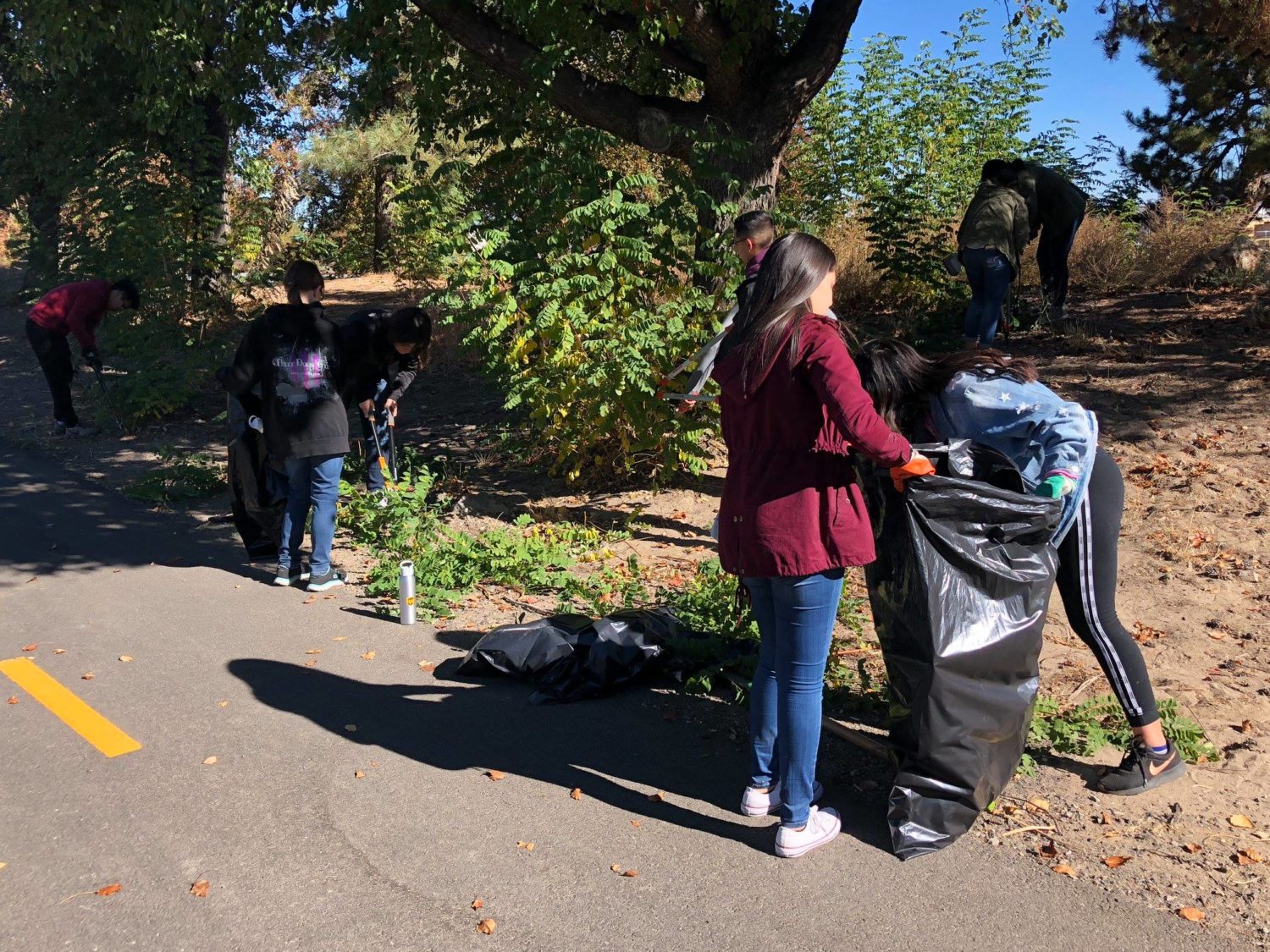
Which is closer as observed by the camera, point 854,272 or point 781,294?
point 781,294

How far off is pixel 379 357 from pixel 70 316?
18.3 feet

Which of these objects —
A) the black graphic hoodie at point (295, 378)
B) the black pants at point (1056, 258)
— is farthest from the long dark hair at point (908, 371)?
the black pants at point (1056, 258)

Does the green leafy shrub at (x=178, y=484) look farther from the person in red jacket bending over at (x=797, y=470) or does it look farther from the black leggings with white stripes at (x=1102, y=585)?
the black leggings with white stripes at (x=1102, y=585)

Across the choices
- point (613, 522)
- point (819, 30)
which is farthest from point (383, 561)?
point (819, 30)

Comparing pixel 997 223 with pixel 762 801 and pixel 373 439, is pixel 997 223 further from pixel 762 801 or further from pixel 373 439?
pixel 762 801

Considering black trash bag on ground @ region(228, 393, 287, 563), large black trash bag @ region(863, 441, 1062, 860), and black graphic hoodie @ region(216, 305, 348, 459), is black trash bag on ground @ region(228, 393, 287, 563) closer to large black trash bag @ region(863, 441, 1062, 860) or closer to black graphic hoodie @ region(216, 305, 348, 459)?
black graphic hoodie @ region(216, 305, 348, 459)

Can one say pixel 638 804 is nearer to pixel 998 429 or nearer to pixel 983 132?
pixel 998 429

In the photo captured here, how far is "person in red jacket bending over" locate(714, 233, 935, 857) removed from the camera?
3.27 m

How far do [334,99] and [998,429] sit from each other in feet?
68.4

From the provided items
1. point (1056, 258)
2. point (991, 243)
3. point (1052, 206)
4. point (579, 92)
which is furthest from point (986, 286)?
point (579, 92)

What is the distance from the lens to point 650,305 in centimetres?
726

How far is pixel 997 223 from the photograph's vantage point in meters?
8.70

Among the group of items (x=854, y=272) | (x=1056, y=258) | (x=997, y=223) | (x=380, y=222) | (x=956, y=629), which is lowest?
(x=956, y=629)

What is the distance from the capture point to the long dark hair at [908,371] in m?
3.70
